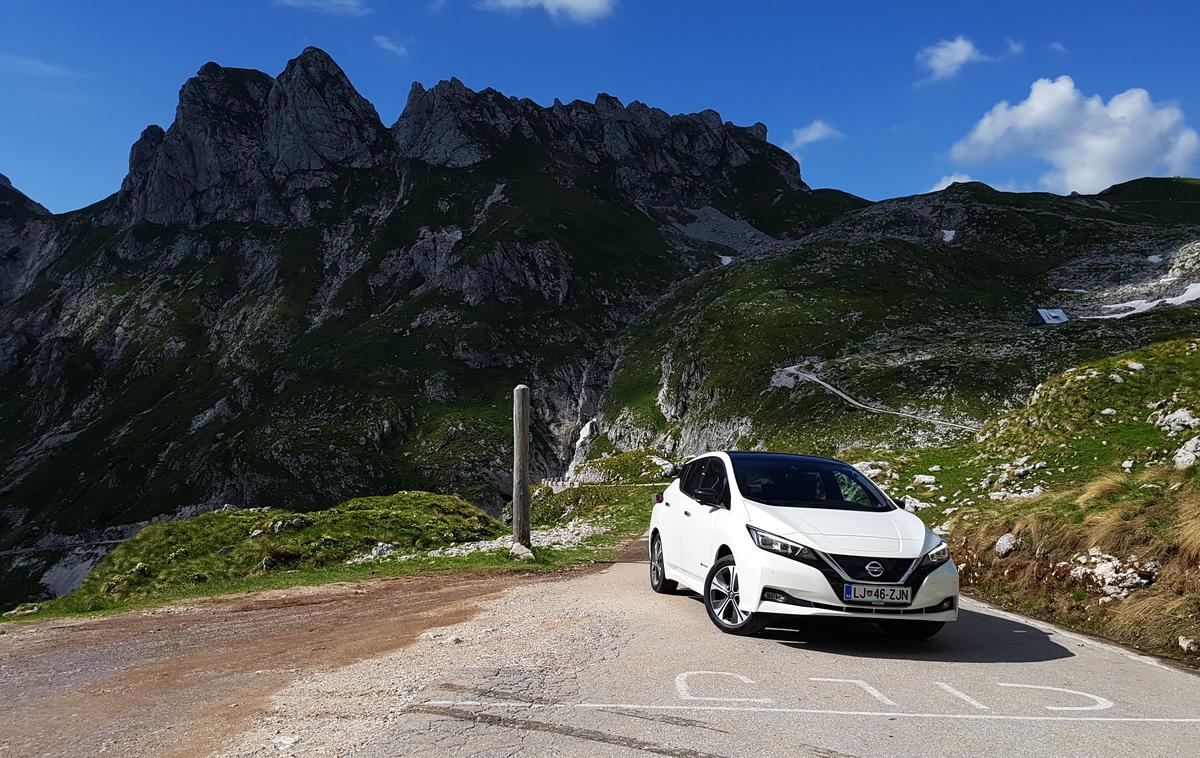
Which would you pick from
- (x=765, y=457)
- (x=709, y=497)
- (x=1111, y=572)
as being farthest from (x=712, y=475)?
(x=1111, y=572)

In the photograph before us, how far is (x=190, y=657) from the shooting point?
934 cm

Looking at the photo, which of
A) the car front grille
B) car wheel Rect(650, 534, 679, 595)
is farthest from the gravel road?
car wheel Rect(650, 534, 679, 595)

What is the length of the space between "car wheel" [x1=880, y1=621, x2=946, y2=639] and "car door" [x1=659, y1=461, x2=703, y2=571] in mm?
3359

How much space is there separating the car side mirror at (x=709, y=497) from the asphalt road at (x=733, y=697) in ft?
5.74

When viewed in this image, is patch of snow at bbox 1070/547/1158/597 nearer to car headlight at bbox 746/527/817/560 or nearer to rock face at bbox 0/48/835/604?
car headlight at bbox 746/527/817/560

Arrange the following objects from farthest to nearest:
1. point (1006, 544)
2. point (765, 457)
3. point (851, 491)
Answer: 1. point (1006, 544)
2. point (765, 457)
3. point (851, 491)

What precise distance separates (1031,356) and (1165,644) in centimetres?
6794

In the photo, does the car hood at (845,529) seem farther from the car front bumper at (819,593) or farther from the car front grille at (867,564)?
the car front bumper at (819,593)

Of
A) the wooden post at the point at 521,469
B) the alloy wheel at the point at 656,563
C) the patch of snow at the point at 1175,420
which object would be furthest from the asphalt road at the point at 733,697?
the patch of snow at the point at 1175,420

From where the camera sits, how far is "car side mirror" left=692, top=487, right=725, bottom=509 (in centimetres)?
1066

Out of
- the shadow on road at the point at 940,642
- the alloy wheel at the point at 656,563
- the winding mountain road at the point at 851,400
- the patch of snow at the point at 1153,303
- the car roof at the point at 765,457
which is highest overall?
the patch of snow at the point at 1153,303

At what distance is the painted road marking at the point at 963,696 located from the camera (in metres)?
6.87

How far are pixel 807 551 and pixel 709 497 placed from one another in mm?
2418

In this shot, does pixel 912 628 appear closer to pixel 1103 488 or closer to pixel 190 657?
pixel 1103 488
